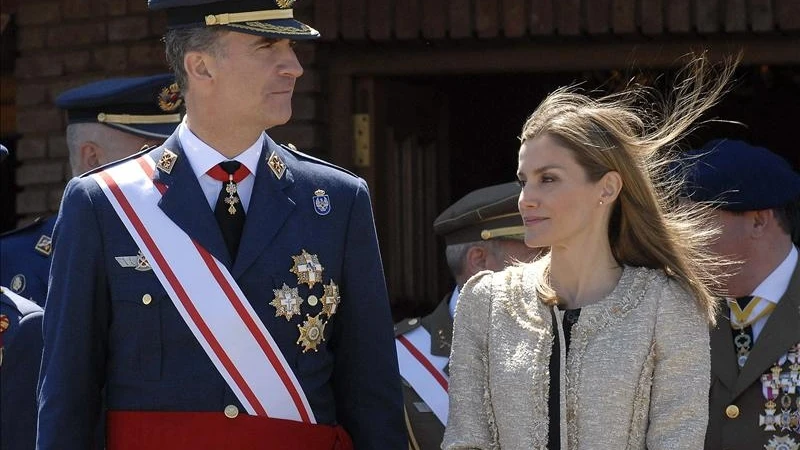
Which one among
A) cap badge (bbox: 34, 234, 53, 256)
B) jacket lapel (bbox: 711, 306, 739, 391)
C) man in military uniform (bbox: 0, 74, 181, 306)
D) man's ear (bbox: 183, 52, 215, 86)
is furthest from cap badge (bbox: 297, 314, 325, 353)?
cap badge (bbox: 34, 234, 53, 256)

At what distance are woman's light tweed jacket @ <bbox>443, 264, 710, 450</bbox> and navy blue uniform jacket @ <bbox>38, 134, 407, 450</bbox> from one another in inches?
8.6

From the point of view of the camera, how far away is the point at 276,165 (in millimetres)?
3182

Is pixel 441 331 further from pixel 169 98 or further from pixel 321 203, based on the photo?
pixel 169 98

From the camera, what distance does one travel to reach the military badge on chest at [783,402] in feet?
11.2

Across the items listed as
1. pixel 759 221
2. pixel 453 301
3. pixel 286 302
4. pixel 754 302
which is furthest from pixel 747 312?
pixel 286 302

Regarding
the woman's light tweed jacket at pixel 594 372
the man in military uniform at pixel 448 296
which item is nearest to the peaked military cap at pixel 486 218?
the man in military uniform at pixel 448 296

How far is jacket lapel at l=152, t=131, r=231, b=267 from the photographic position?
306 centimetres

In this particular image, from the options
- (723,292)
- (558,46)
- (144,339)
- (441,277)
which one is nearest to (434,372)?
(723,292)

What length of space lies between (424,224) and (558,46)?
115cm

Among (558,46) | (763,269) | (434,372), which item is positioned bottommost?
(434,372)

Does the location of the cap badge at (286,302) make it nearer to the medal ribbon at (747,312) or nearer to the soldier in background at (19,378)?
the soldier in background at (19,378)

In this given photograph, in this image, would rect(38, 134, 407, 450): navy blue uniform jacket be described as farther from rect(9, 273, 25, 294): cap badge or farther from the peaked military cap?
rect(9, 273, 25, 294): cap badge

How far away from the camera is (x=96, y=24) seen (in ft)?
18.1

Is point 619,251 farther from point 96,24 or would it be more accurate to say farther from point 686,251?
point 96,24
